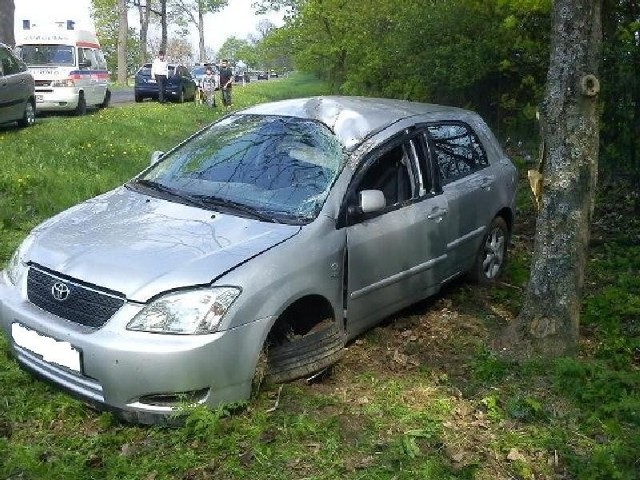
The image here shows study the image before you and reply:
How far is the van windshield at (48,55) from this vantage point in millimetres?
17453

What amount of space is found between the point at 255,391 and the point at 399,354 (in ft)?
4.43

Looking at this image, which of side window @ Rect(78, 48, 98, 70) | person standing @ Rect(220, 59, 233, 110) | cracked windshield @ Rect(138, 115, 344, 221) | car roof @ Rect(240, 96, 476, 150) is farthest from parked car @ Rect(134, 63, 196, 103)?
cracked windshield @ Rect(138, 115, 344, 221)

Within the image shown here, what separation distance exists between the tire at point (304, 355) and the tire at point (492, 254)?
2.34 meters

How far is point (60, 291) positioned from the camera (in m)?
3.54

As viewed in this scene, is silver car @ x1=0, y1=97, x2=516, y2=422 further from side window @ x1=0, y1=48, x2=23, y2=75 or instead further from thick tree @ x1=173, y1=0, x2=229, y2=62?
thick tree @ x1=173, y1=0, x2=229, y2=62

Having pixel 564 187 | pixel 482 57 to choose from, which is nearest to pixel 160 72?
pixel 482 57

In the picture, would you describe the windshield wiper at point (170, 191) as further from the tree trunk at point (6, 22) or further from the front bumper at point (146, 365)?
the tree trunk at point (6, 22)

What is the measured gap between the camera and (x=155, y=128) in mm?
15633

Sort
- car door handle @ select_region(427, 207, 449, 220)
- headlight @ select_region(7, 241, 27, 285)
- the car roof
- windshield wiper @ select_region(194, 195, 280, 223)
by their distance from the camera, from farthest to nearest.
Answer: car door handle @ select_region(427, 207, 449, 220)
the car roof
windshield wiper @ select_region(194, 195, 280, 223)
headlight @ select_region(7, 241, 27, 285)

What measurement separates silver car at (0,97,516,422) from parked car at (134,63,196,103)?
823 inches

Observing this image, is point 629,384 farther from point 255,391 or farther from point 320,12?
point 320,12

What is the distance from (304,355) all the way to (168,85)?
Result: 74.8 ft

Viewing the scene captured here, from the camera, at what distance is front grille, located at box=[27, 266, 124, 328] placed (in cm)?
340

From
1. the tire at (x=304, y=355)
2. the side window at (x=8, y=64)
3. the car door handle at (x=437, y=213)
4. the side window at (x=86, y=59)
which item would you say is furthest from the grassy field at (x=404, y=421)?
the side window at (x=86, y=59)
